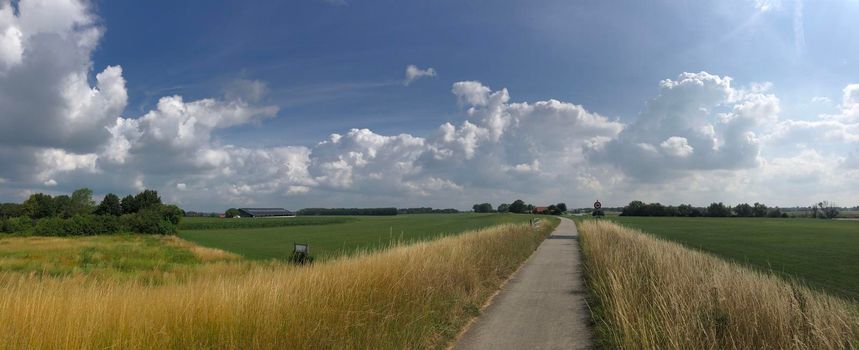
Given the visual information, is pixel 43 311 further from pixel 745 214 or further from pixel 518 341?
pixel 745 214

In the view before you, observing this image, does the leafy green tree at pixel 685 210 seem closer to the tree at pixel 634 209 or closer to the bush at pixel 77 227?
the tree at pixel 634 209

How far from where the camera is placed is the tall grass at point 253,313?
4.53 metres

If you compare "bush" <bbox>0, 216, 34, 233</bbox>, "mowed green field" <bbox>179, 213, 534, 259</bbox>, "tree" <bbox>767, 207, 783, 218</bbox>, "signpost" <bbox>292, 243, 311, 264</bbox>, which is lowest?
"mowed green field" <bbox>179, 213, 534, 259</bbox>

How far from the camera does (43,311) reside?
4684 mm

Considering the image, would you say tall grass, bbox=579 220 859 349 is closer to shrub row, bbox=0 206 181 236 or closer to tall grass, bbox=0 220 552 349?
tall grass, bbox=0 220 552 349

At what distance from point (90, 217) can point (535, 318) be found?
8970cm

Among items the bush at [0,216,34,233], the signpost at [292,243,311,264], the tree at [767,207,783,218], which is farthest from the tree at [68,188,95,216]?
the tree at [767,207,783,218]

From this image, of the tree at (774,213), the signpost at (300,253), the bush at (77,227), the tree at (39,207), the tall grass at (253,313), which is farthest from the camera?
the tree at (774,213)

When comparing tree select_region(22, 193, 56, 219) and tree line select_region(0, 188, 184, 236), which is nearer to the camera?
tree line select_region(0, 188, 184, 236)

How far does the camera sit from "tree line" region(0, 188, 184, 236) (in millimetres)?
72062

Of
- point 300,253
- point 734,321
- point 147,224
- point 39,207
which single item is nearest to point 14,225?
point 147,224

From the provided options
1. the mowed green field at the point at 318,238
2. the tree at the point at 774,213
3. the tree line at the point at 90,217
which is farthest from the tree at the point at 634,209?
the tree line at the point at 90,217

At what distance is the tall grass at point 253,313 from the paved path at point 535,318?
0.51 metres

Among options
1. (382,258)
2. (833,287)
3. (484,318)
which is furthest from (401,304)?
(833,287)
